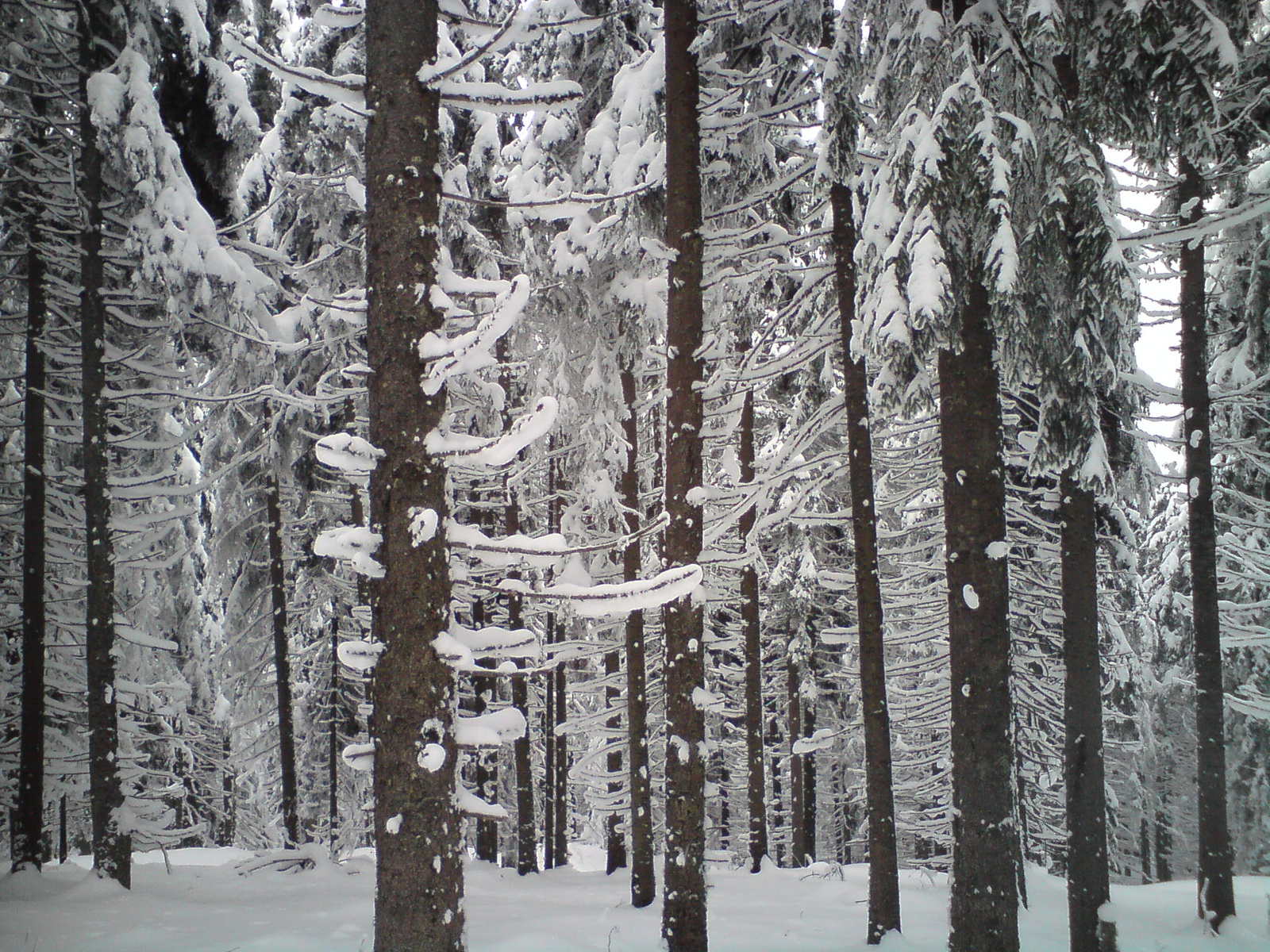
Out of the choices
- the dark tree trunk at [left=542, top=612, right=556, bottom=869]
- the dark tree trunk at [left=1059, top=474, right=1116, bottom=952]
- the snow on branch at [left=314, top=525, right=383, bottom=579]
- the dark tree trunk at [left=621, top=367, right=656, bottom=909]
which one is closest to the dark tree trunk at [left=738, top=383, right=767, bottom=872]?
the dark tree trunk at [left=621, top=367, right=656, bottom=909]

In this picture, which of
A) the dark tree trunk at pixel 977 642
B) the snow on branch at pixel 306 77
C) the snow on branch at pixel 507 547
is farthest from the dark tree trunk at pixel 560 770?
the snow on branch at pixel 306 77

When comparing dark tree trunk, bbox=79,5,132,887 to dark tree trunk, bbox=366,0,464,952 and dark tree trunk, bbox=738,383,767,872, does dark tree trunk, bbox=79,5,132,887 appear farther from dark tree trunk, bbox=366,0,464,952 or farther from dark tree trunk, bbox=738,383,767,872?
dark tree trunk, bbox=738,383,767,872

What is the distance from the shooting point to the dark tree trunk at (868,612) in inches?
345

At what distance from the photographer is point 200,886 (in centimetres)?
1082

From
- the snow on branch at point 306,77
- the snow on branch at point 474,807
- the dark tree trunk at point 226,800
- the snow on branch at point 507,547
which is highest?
the snow on branch at point 306,77

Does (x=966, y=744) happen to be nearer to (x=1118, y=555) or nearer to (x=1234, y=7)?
(x=1234, y=7)

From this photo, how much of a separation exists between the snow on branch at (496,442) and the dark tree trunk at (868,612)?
20.7 feet

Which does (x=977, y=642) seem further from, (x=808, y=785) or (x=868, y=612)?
(x=808, y=785)

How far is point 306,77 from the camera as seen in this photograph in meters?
3.49

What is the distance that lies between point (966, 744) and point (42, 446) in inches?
519

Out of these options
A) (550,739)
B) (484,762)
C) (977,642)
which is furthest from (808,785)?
(977,642)

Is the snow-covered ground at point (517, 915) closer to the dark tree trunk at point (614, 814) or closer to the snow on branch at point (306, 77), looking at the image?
the dark tree trunk at point (614, 814)

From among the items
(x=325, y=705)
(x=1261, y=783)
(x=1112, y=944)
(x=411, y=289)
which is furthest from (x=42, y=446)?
(x=1261, y=783)

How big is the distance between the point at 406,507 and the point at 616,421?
1029cm
